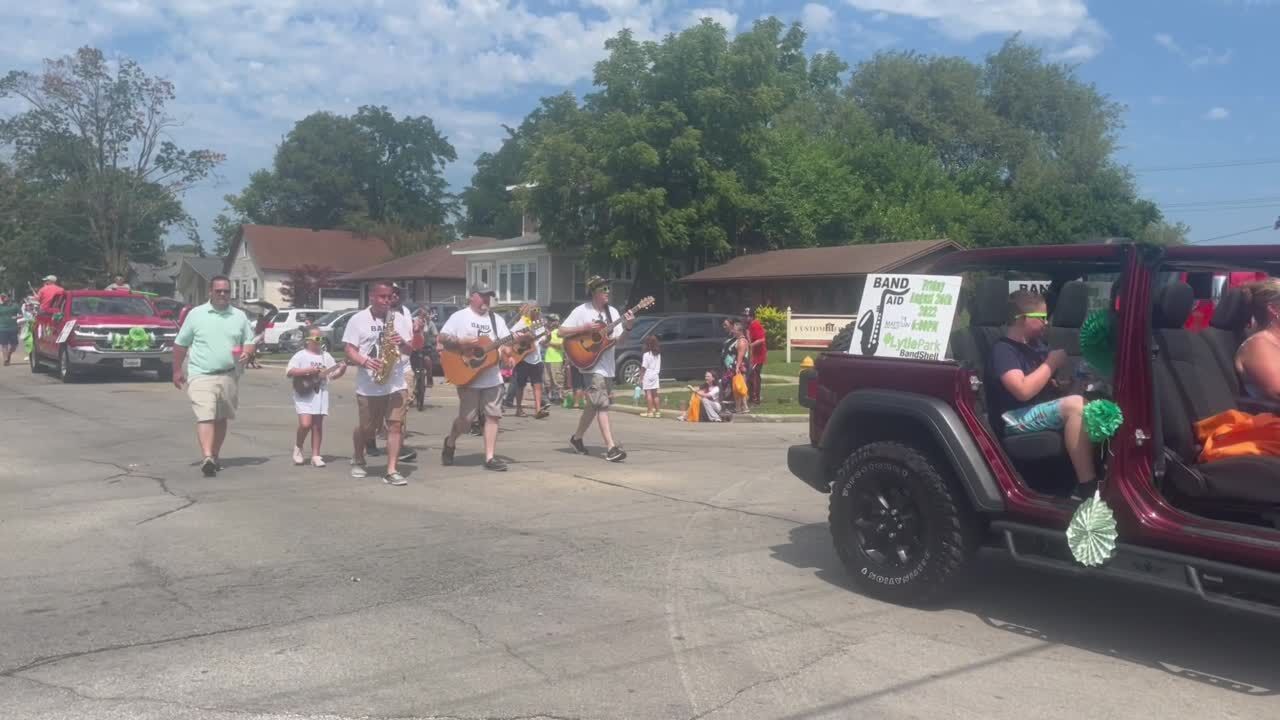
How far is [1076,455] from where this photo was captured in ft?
18.1

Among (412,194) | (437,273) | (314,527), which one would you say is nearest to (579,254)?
(437,273)

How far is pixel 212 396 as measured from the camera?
10.4 meters

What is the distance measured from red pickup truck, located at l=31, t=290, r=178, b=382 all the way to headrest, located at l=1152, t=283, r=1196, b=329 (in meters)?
19.8

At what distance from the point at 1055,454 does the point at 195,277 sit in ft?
236

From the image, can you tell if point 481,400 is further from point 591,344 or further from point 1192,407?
point 1192,407

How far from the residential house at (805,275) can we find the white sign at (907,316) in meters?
27.0

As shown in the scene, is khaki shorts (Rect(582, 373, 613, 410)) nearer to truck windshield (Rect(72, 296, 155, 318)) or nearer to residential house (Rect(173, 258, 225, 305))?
truck windshield (Rect(72, 296, 155, 318))

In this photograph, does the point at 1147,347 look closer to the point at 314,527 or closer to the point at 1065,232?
the point at 314,527

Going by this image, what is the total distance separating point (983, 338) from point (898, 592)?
4.92 ft

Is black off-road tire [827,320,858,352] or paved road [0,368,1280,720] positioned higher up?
black off-road tire [827,320,858,352]

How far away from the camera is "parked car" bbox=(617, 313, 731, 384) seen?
78.6ft

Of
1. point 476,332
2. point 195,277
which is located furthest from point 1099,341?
point 195,277

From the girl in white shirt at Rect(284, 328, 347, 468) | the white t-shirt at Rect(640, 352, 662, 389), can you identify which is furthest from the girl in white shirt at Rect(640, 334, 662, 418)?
the girl in white shirt at Rect(284, 328, 347, 468)

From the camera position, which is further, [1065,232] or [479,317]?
[1065,232]
